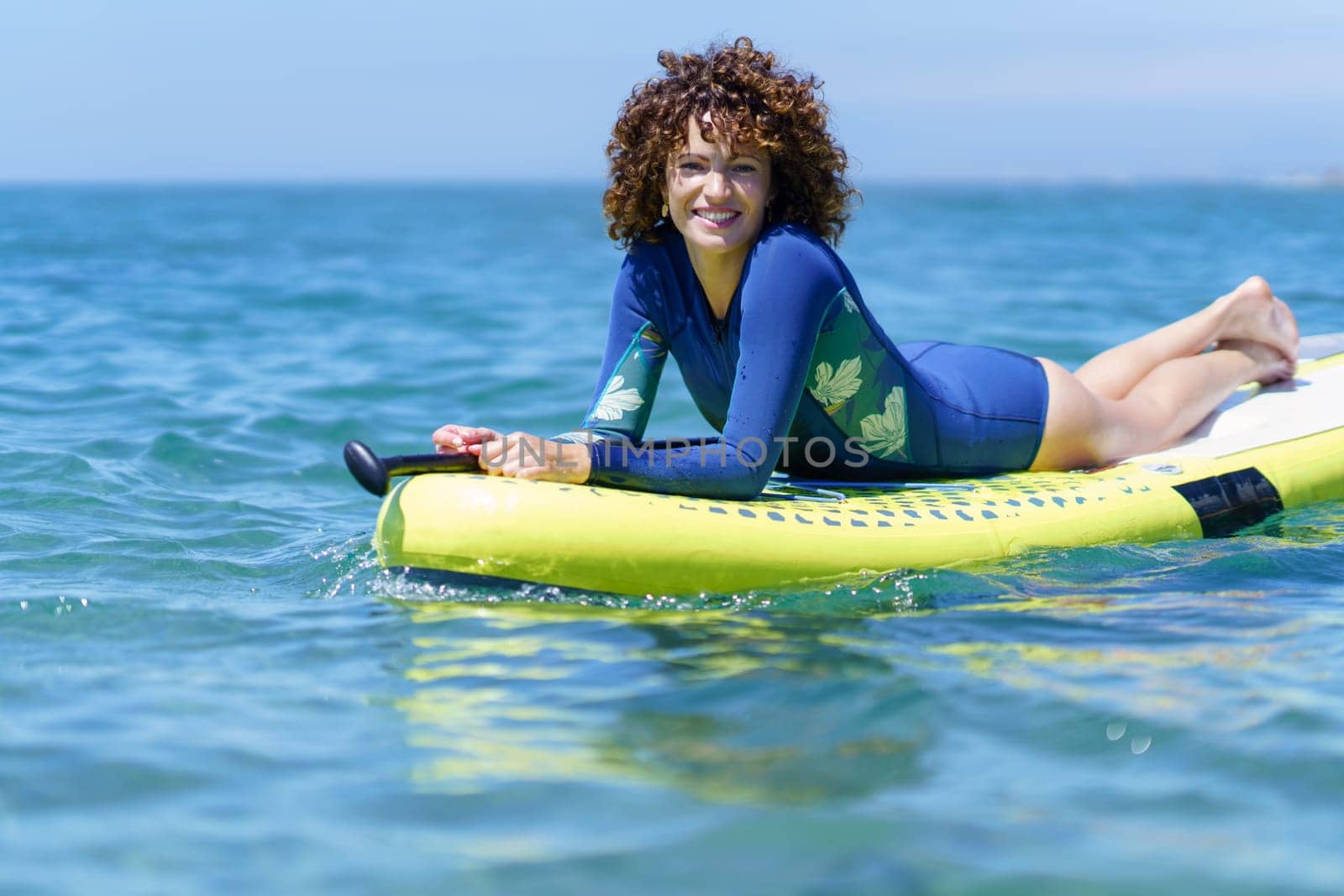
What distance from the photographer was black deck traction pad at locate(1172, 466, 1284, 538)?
4391 mm

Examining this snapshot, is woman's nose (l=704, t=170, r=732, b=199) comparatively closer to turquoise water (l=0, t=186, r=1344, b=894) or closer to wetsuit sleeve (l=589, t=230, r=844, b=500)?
wetsuit sleeve (l=589, t=230, r=844, b=500)

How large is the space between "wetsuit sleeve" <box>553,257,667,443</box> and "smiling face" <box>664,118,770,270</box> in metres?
0.27

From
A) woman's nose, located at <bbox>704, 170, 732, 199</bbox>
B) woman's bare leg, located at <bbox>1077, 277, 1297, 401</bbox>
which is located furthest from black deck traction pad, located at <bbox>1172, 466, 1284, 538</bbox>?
woman's nose, located at <bbox>704, 170, 732, 199</bbox>

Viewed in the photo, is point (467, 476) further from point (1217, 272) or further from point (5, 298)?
point (1217, 272)

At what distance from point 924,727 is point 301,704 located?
1.43 m

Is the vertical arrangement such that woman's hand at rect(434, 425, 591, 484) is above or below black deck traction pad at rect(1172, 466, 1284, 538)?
above

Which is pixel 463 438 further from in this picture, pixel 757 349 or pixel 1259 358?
pixel 1259 358

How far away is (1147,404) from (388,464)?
284 cm

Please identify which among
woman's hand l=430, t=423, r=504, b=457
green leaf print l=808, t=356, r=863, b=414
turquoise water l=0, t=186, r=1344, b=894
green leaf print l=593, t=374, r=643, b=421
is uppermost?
green leaf print l=808, t=356, r=863, b=414

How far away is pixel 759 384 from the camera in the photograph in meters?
3.63

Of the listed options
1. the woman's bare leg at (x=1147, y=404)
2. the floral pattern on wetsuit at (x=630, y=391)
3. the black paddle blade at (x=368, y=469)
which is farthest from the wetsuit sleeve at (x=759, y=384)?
the woman's bare leg at (x=1147, y=404)

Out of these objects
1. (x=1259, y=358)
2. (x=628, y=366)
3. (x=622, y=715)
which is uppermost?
(x=1259, y=358)

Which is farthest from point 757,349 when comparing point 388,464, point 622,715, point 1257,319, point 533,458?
point 1257,319

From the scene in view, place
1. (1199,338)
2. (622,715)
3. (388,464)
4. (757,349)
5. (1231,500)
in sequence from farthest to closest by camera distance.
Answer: (1199,338), (1231,500), (757,349), (388,464), (622,715)
